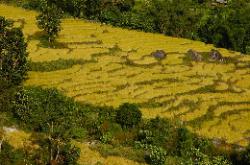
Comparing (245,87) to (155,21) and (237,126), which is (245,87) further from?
(155,21)

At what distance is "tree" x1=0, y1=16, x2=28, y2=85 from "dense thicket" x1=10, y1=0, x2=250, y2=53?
24.8 m

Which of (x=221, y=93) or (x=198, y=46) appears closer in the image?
(x=221, y=93)

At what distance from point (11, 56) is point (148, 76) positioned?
592 inches

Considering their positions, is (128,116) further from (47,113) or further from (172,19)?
(172,19)

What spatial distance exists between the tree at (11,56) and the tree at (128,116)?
1015cm

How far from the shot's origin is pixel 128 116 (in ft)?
164

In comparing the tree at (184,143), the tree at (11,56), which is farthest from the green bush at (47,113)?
the tree at (184,143)

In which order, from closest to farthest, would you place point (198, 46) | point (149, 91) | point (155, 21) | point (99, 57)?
1. point (149, 91)
2. point (99, 57)
3. point (198, 46)
4. point (155, 21)

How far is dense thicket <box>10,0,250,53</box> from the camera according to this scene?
77.9 meters

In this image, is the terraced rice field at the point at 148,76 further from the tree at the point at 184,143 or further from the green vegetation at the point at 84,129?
the tree at the point at 184,143

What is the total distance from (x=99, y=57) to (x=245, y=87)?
15612mm

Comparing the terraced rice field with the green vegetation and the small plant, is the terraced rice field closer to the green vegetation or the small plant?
the green vegetation

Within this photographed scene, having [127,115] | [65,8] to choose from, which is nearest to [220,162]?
[127,115]

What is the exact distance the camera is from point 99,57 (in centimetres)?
6500
